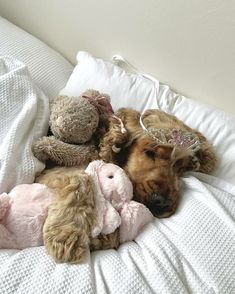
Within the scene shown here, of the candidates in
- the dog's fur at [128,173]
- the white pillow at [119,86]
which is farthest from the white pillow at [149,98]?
the dog's fur at [128,173]

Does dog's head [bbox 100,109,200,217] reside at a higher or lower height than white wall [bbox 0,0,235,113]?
lower

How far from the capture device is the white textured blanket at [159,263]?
34.8 inches

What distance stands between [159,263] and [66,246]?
0.75ft

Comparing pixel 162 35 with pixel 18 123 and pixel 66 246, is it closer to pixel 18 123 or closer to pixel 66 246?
pixel 18 123

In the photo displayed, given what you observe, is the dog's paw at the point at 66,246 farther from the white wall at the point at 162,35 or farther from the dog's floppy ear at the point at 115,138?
the white wall at the point at 162,35

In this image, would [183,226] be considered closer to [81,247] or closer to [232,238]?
[232,238]

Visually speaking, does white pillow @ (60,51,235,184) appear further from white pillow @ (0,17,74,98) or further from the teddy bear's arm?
the teddy bear's arm

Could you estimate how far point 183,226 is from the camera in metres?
1.08

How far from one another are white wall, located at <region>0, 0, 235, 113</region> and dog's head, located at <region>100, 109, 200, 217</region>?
0.42m

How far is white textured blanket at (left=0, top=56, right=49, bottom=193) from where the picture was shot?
113cm

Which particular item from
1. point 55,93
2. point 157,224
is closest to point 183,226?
point 157,224

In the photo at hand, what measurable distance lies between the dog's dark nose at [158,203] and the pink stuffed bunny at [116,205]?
0.02m

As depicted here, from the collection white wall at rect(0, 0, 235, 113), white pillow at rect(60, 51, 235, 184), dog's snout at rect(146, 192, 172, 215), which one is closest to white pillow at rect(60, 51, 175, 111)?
white pillow at rect(60, 51, 235, 184)

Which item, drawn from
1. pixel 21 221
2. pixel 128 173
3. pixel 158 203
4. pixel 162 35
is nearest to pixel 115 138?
pixel 128 173
